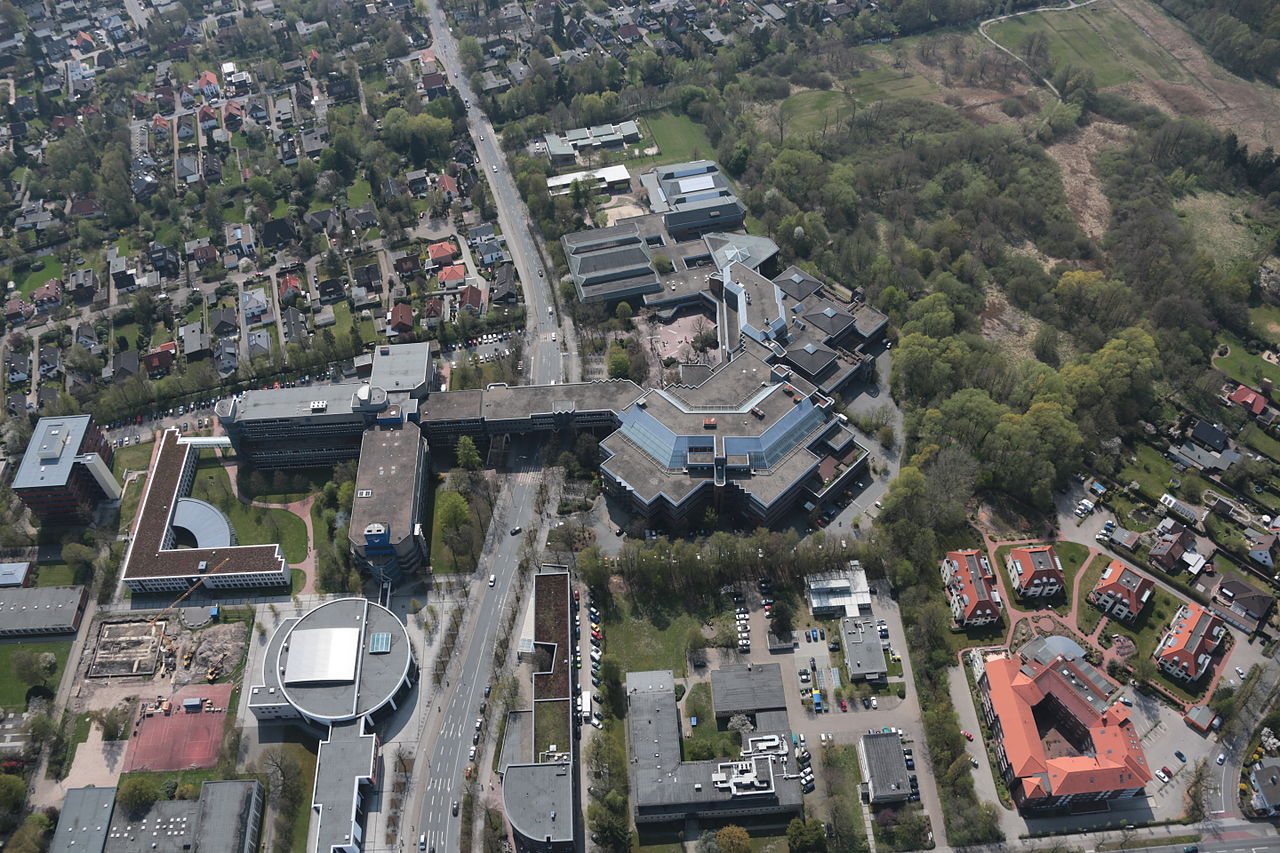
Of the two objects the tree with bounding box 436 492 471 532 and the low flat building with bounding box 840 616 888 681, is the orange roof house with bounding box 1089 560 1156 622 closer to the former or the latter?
the low flat building with bounding box 840 616 888 681

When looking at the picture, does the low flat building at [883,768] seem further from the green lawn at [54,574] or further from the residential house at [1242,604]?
the green lawn at [54,574]

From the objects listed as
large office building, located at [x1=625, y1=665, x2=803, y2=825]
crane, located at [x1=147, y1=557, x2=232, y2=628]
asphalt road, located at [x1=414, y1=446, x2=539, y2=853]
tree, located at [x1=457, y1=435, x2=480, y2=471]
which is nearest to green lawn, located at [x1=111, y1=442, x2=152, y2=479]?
crane, located at [x1=147, y1=557, x2=232, y2=628]

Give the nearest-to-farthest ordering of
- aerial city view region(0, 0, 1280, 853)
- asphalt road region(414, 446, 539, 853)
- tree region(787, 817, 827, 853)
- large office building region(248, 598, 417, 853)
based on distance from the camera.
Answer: tree region(787, 817, 827, 853) → large office building region(248, 598, 417, 853) → aerial city view region(0, 0, 1280, 853) → asphalt road region(414, 446, 539, 853)

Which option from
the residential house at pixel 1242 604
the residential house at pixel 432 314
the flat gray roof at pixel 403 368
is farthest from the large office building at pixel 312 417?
the residential house at pixel 1242 604

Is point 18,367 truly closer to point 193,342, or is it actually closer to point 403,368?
point 193,342

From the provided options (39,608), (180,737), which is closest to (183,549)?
(39,608)

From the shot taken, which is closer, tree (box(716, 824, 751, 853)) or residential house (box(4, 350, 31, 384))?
tree (box(716, 824, 751, 853))

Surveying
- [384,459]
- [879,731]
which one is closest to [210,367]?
[384,459]
